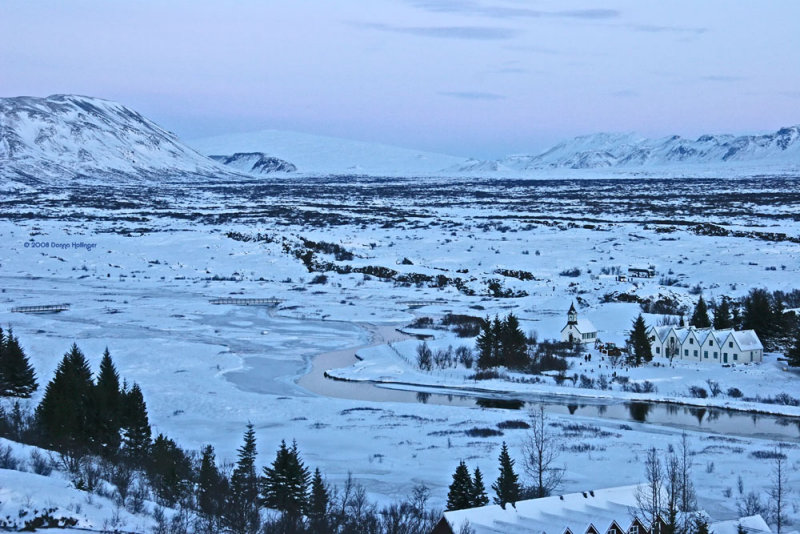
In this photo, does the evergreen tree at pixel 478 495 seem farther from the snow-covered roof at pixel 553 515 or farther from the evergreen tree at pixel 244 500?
the evergreen tree at pixel 244 500

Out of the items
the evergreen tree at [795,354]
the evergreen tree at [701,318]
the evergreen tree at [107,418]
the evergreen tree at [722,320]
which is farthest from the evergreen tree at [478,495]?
the evergreen tree at [701,318]

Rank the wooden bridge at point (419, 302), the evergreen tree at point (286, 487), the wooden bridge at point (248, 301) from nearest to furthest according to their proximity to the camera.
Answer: the evergreen tree at point (286, 487)
the wooden bridge at point (248, 301)
the wooden bridge at point (419, 302)

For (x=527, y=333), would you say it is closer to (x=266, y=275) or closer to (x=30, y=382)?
(x=30, y=382)

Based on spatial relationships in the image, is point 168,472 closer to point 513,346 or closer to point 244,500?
point 244,500

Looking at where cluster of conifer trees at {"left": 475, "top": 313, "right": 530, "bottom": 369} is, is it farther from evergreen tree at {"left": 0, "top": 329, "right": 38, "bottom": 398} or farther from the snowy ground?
evergreen tree at {"left": 0, "top": 329, "right": 38, "bottom": 398}

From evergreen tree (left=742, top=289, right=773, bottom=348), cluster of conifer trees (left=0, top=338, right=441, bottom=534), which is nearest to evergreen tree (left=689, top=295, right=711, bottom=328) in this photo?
evergreen tree (left=742, top=289, right=773, bottom=348)
